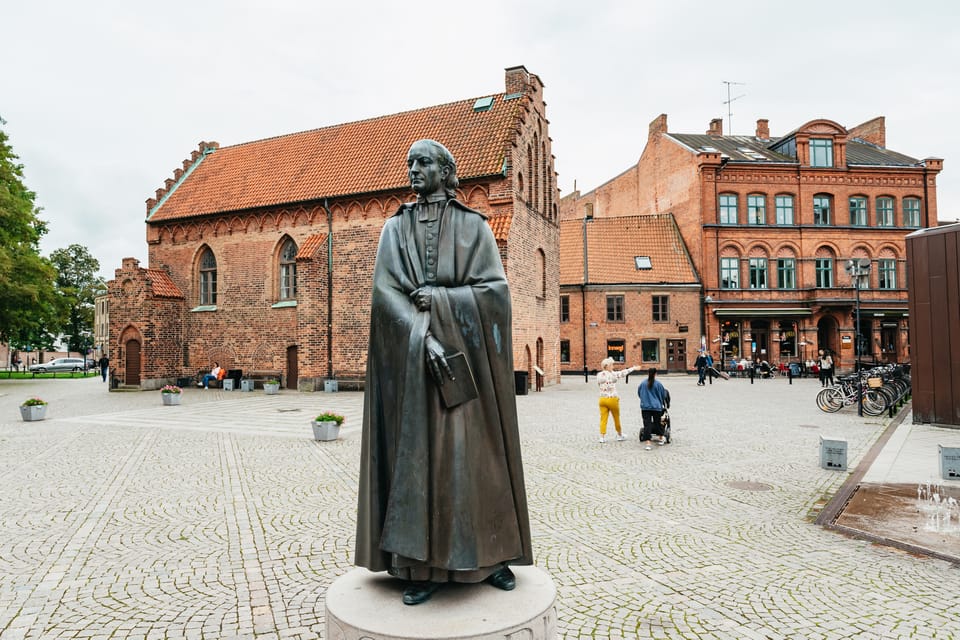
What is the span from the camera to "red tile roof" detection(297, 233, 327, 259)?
24438mm

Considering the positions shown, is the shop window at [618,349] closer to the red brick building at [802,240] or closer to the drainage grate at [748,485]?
the red brick building at [802,240]

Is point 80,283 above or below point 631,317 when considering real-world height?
above

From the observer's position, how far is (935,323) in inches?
530

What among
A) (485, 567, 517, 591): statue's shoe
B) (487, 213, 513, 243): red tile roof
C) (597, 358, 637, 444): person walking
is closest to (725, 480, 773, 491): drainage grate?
(597, 358, 637, 444): person walking

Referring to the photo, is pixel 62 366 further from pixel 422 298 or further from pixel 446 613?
pixel 446 613

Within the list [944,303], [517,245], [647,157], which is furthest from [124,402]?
[647,157]

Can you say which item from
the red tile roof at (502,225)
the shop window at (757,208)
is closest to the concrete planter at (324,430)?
the red tile roof at (502,225)

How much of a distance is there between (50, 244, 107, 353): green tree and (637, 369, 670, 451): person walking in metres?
61.2

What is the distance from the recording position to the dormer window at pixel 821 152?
1524 inches

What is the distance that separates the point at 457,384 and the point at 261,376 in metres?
25.7

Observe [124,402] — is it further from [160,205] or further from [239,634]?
[239,634]

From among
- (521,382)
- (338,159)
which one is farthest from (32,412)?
(338,159)

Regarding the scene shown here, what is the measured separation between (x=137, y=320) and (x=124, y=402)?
7.75 meters

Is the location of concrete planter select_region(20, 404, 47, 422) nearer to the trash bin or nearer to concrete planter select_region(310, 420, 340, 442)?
concrete planter select_region(310, 420, 340, 442)
